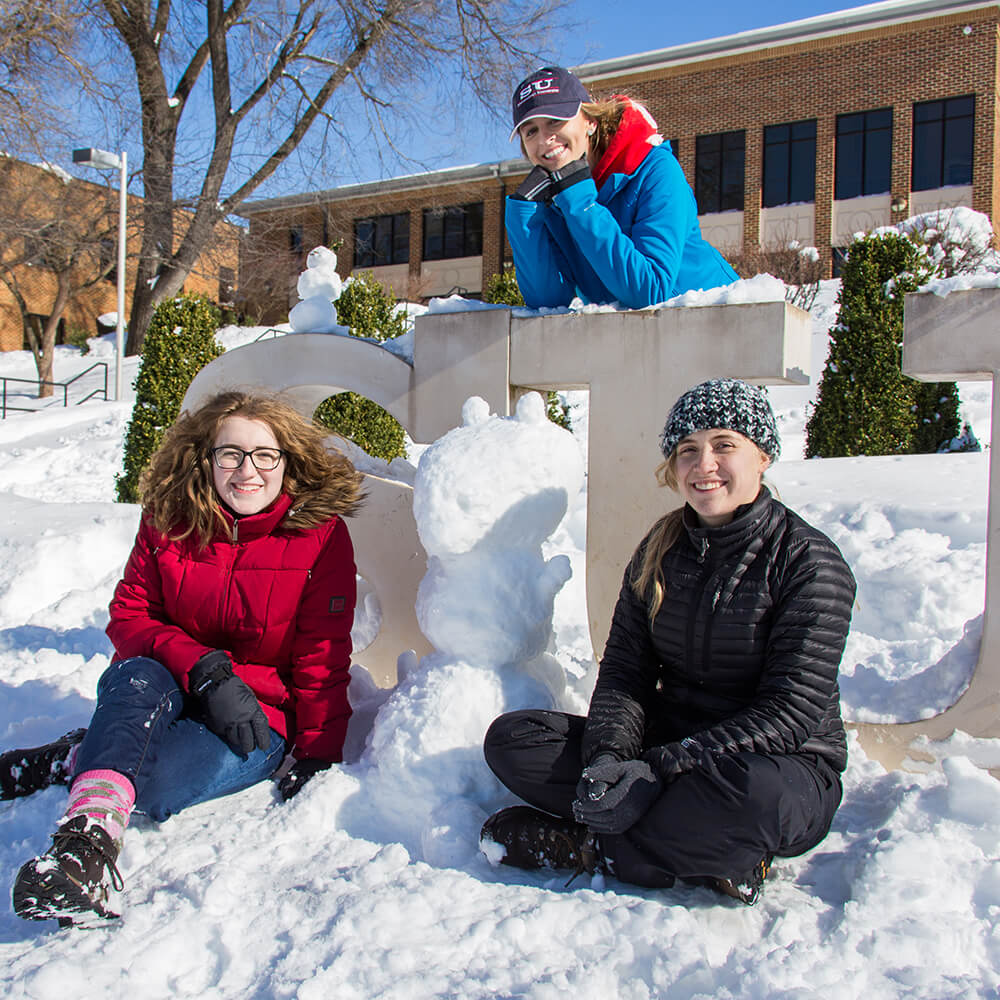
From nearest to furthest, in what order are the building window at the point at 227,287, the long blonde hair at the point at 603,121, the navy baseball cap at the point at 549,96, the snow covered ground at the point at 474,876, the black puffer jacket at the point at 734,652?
the snow covered ground at the point at 474,876, the black puffer jacket at the point at 734,652, the navy baseball cap at the point at 549,96, the long blonde hair at the point at 603,121, the building window at the point at 227,287

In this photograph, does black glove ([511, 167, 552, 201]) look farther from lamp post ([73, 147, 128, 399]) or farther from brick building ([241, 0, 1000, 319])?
brick building ([241, 0, 1000, 319])

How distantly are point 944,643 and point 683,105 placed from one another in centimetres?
2191

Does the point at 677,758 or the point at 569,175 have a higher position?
the point at 569,175

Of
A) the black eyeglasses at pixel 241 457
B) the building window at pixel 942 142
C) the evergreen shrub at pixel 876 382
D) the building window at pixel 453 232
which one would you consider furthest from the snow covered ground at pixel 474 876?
the building window at pixel 453 232

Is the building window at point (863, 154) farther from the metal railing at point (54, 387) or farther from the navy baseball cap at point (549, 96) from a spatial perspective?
the navy baseball cap at point (549, 96)

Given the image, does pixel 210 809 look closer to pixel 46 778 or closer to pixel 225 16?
pixel 46 778

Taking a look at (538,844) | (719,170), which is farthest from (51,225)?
(538,844)

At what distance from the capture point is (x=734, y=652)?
2162 mm

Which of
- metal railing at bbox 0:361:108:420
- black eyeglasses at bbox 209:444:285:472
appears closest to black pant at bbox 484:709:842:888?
black eyeglasses at bbox 209:444:285:472

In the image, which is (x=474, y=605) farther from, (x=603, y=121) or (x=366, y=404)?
(x=366, y=404)

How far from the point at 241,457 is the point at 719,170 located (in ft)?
74.7

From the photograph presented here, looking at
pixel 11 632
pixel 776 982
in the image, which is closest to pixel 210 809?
pixel 776 982

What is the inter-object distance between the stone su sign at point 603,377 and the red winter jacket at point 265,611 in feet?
2.22

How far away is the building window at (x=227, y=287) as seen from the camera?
908 inches
